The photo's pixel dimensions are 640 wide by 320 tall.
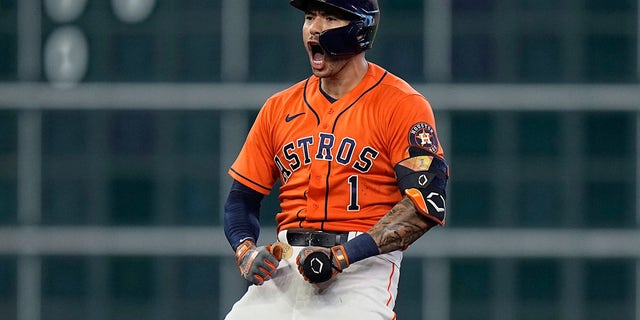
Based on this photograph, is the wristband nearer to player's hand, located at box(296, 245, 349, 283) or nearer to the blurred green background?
player's hand, located at box(296, 245, 349, 283)

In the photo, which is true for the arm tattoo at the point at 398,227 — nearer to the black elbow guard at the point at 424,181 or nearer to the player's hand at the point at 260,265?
the black elbow guard at the point at 424,181

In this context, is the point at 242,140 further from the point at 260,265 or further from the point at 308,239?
the point at 260,265

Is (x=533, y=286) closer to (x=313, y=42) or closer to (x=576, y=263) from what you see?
(x=576, y=263)

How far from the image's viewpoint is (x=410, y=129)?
26.1ft

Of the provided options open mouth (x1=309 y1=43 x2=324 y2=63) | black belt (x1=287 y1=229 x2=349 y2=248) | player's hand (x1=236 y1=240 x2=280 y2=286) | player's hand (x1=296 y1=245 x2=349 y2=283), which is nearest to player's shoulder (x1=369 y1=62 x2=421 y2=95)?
open mouth (x1=309 y1=43 x2=324 y2=63)

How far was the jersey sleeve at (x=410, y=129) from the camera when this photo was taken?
792 centimetres

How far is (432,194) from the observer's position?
7.86 m

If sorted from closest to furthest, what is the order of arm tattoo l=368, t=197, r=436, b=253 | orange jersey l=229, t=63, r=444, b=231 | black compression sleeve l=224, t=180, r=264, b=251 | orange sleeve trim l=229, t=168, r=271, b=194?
arm tattoo l=368, t=197, r=436, b=253 < orange jersey l=229, t=63, r=444, b=231 < black compression sleeve l=224, t=180, r=264, b=251 < orange sleeve trim l=229, t=168, r=271, b=194

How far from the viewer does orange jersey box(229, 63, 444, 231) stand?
801cm

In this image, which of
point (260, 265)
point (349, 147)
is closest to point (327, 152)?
point (349, 147)

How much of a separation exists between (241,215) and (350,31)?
1115 mm

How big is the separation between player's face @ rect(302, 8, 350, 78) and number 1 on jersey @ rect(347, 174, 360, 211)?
1.75 ft

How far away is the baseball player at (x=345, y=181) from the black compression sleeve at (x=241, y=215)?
11 mm

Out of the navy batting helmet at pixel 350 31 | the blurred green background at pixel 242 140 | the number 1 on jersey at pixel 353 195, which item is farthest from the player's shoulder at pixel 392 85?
the blurred green background at pixel 242 140
